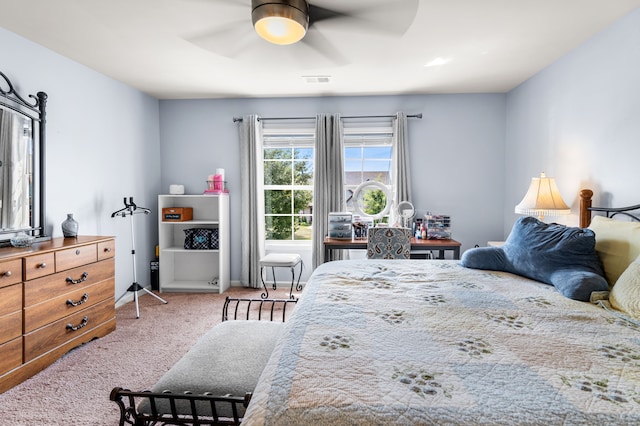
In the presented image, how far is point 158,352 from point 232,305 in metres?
1.23

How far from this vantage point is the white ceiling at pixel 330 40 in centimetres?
229

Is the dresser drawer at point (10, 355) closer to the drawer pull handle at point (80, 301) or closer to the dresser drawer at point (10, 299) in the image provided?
the dresser drawer at point (10, 299)

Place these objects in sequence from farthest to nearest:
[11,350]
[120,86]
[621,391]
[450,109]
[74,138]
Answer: [450,109] → [120,86] → [74,138] → [11,350] → [621,391]

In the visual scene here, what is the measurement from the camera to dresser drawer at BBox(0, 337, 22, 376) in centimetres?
209

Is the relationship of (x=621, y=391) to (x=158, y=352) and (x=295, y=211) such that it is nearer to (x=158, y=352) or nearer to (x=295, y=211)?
(x=158, y=352)

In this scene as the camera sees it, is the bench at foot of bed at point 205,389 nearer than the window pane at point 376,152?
Yes

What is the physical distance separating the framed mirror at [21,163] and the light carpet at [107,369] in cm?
100

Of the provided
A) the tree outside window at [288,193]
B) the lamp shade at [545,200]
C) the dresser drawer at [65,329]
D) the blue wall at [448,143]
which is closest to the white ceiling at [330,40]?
the blue wall at [448,143]

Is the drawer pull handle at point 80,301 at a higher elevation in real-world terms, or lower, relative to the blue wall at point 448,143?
lower

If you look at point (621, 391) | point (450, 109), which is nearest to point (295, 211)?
point (450, 109)

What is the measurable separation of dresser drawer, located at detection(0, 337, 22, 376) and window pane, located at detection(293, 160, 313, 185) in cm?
311

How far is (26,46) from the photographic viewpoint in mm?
2754

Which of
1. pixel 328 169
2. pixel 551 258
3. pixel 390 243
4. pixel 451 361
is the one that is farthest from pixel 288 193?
pixel 451 361

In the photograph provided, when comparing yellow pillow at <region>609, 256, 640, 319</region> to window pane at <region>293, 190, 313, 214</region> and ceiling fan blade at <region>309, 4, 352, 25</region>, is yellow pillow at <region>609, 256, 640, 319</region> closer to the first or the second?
ceiling fan blade at <region>309, 4, 352, 25</region>
